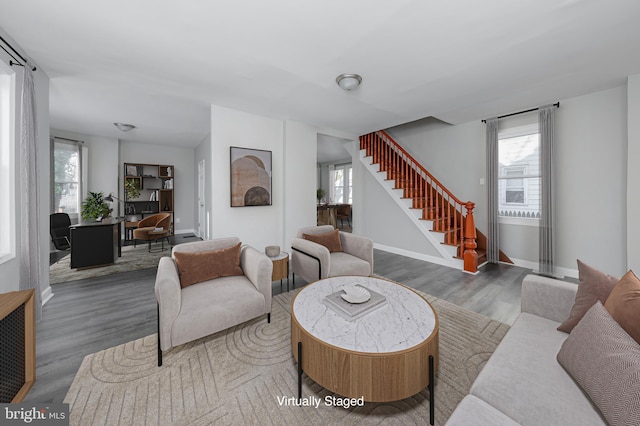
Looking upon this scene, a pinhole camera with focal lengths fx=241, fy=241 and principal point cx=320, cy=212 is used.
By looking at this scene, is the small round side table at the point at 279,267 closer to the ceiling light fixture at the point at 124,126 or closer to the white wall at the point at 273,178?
the white wall at the point at 273,178

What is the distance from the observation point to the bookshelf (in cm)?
598

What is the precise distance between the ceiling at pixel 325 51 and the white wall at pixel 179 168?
8.69 ft

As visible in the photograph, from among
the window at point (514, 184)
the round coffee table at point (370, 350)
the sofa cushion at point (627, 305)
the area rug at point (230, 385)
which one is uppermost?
the window at point (514, 184)

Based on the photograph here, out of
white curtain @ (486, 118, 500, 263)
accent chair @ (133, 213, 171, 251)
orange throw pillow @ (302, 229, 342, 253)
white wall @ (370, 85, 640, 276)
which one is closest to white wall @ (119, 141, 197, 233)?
accent chair @ (133, 213, 171, 251)

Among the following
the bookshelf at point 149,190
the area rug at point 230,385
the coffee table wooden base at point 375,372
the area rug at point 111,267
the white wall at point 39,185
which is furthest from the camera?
the bookshelf at point 149,190

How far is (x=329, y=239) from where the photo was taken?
3125 millimetres

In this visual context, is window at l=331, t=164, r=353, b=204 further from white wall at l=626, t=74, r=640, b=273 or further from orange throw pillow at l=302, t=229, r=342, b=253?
white wall at l=626, t=74, r=640, b=273

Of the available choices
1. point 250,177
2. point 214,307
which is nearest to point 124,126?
point 250,177

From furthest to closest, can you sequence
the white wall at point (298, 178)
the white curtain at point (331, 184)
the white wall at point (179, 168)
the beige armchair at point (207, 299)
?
the white curtain at point (331, 184)
the white wall at point (179, 168)
the white wall at point (298, 178)
the beige armchair at point (207, 299)

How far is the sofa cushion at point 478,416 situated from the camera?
811 millimetres

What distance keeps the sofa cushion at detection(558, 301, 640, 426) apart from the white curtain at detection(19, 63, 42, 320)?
3669mm

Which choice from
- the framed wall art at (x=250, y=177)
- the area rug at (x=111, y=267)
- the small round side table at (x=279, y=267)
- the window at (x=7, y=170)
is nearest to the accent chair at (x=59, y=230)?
the area rug at (x=111, y=267)

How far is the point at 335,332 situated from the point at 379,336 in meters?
0.24

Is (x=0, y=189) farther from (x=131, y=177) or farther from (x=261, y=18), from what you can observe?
(x=131, y=177)
